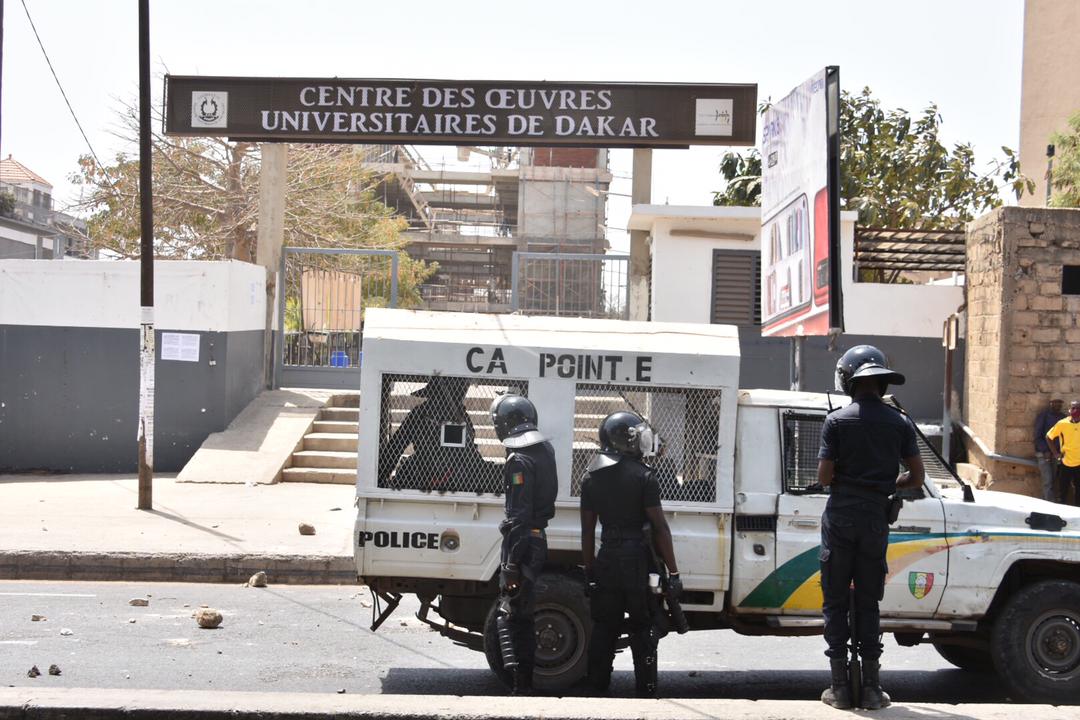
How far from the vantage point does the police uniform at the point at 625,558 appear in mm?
5812

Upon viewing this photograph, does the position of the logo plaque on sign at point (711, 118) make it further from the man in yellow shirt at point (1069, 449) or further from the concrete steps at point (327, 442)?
the concrete steps at point (327, 442)

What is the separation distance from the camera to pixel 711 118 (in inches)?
642

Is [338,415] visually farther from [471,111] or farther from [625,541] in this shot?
[625,541]

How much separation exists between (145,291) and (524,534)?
792 cm

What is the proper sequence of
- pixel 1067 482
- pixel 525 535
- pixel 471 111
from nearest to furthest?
pixel 525 535, pixel 1067 482, pixel 471 111

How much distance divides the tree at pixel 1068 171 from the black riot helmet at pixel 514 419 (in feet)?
68.2

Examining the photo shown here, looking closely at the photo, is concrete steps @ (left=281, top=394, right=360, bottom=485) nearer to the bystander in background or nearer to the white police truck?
the white police truck

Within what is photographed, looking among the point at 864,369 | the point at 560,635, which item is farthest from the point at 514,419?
the point at 864,369

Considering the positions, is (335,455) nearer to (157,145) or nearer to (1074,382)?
(1074,382)

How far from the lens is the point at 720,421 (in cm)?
652

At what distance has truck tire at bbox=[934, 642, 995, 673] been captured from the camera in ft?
23.7

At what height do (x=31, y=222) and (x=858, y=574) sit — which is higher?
(x=31, y=222)

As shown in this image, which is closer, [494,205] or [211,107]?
[211,107]

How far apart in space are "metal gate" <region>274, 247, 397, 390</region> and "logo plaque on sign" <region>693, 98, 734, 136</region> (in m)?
5.05
